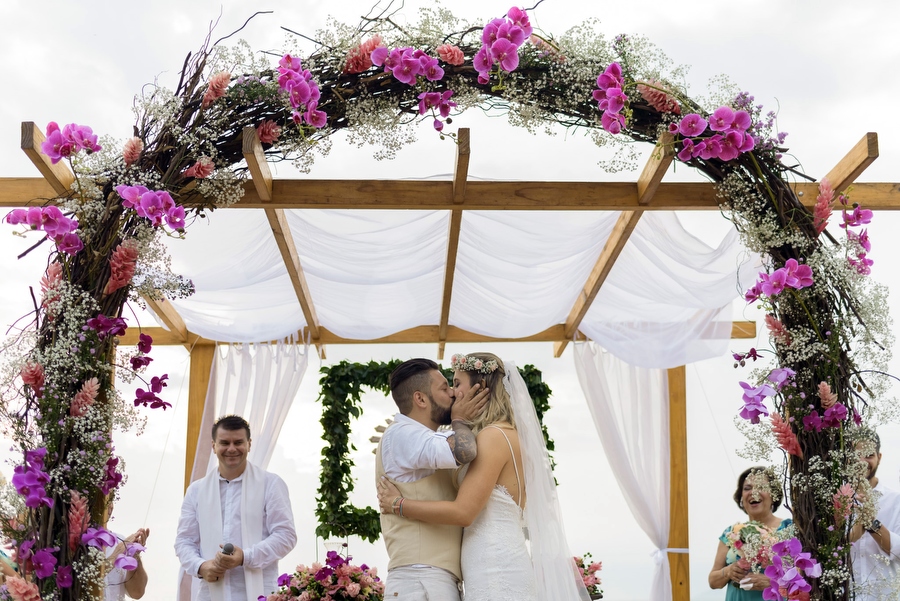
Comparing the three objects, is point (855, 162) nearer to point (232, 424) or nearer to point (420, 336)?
point (232, 424)

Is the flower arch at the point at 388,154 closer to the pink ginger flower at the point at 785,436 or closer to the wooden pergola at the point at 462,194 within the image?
the pink ginger flower at the point at 785,436

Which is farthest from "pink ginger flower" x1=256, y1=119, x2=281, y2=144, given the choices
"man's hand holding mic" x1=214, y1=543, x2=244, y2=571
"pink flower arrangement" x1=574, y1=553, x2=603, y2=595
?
"pink flower arrangement" x1=574, y1=553, x2=603, y2=595

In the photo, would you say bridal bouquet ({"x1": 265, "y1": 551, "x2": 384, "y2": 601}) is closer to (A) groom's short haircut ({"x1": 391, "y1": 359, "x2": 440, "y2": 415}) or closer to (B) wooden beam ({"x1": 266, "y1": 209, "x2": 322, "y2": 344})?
(A) groom's short haircut ({"x1": 391, "y1": 359, "x2": 440, "y2": 415})

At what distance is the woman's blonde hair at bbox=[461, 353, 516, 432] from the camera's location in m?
3.66

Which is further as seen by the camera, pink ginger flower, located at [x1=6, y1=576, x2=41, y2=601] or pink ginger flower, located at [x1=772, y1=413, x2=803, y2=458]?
pink ginger flower, located at [x1=772, y1=413, x2=803, y2=458]

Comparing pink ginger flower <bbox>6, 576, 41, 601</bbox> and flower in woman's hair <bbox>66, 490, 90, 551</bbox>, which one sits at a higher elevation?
flower in woman's hair <bbox>66, 490, 90, 551</bbox>

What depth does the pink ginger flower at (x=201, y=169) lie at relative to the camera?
3.30 meters

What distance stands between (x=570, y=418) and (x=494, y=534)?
381 centimetres

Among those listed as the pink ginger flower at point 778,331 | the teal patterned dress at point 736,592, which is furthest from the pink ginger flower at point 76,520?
the teal patterned dress at point 736,592

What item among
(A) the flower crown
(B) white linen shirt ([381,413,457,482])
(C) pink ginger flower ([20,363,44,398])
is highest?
(A) the flower crown

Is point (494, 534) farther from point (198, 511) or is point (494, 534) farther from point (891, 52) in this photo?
point (891, 52)

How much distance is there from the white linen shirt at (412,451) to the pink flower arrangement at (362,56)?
1.38 m

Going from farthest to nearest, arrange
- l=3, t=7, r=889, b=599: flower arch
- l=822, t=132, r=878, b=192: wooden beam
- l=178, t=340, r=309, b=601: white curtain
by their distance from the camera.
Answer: l=178, t=340, r=309, b=601: white curtain → l=822, t=132, r=878, b=192: wooden beam → l=3, t=7, r=889, b=599: flower arch

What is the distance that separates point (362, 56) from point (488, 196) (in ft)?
4.03
